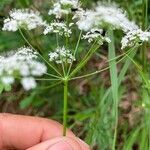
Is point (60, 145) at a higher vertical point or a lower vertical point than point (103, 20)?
lower

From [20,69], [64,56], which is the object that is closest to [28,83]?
[20,69]

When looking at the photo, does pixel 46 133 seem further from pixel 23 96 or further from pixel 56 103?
pixel 23 96

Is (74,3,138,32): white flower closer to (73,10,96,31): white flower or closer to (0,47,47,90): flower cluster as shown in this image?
(73,10,96,31): white flower

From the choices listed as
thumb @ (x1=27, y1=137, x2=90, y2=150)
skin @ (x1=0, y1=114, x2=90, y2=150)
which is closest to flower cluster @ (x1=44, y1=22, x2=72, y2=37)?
thumb @ (x1=27, y1=137, x2=90, y2=150)

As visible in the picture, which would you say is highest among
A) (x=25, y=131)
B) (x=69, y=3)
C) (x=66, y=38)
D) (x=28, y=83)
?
(x=69, y=3)

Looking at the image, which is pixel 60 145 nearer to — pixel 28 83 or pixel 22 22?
pixel 28 83

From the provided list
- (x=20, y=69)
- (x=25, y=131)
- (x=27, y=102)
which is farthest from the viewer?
(x=27, y=102)

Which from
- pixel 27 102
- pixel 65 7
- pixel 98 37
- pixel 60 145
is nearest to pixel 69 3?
pixel 65 7

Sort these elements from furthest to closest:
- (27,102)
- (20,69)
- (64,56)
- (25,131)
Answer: (27,102)
(25,131)
(64,56)
(20,69)

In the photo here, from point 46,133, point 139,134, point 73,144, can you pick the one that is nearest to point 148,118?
point 139,134

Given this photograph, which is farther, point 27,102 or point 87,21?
point 27,102
